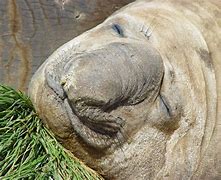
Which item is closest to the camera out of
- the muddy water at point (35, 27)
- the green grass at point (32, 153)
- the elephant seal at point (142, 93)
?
the elephant seal at point (142, 93)

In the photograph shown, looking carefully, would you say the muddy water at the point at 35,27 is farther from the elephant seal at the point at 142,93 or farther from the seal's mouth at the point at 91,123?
the seal's mouth at the point at 91,123

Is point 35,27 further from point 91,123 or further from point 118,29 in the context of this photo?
point 91,123

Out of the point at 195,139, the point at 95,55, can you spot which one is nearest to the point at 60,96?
the point at 95,55

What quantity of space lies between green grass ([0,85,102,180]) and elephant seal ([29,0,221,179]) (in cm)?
3

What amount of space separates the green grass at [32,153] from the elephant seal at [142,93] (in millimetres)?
31

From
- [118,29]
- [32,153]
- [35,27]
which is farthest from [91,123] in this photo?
[35,27]

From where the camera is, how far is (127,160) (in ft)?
6.11

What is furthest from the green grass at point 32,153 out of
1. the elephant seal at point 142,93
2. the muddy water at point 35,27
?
the muddy water at point 35,27

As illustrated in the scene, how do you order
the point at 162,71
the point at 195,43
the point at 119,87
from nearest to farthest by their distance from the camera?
the point at 119,87 → the point at 162,71 → the point at 195,43

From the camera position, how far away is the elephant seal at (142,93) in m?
1.71

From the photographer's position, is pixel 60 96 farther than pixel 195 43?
No

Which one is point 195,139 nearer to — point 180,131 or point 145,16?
point 180,131

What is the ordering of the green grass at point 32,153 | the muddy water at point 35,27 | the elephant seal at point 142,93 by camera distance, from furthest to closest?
the muddy water at point 35,27, the green grass at point 32,153, the elephant seal at point 142,93

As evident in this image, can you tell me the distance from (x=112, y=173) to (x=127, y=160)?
0.06m
